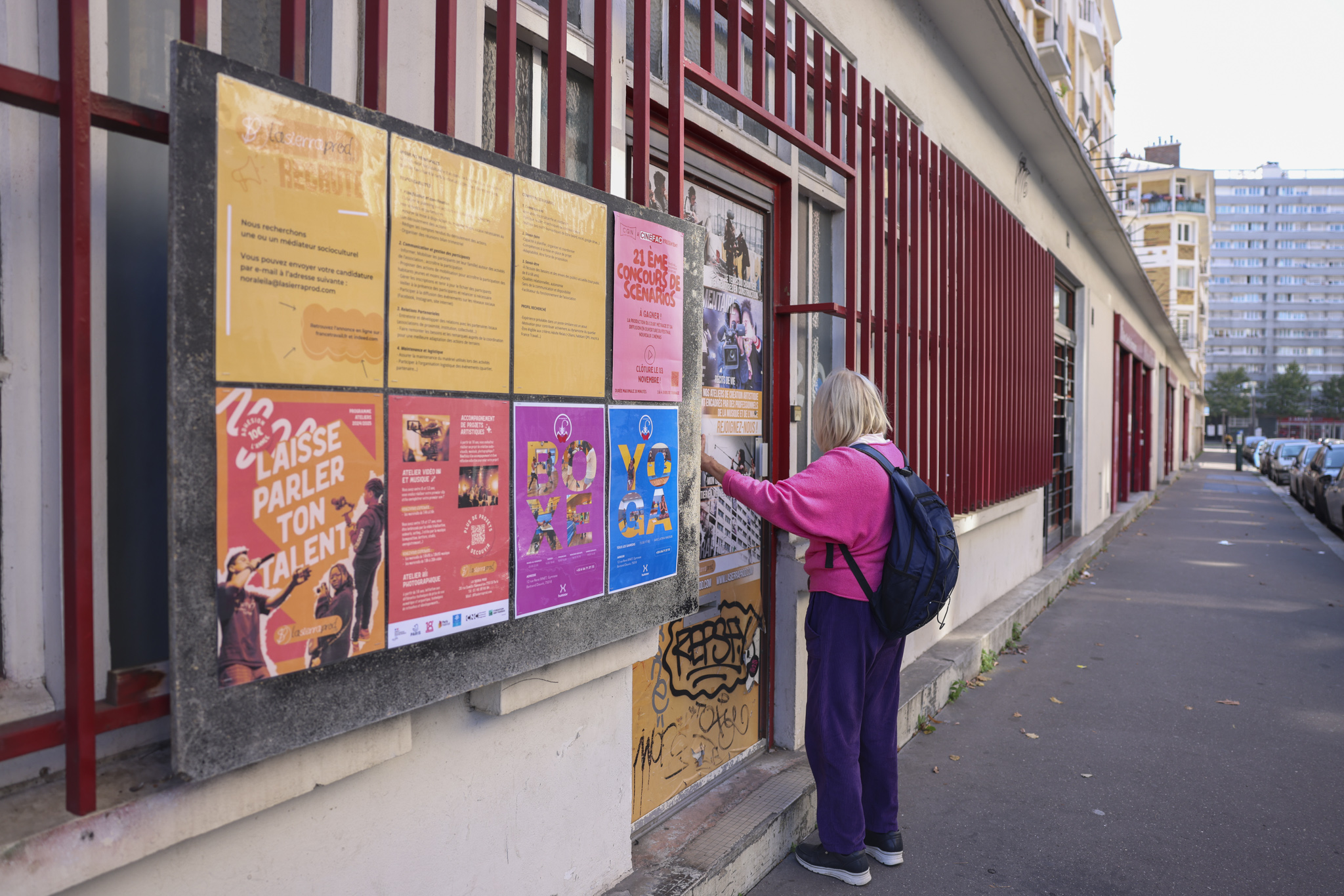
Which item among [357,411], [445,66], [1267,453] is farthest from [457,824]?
[1267,453]

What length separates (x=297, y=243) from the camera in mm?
1703

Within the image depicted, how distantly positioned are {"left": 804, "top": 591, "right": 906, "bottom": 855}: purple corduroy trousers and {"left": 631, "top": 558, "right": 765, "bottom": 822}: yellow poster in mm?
562

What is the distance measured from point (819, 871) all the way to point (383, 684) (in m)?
2.26

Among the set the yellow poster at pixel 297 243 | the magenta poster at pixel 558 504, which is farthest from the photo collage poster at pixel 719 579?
the yellow poster at pixel 297 243

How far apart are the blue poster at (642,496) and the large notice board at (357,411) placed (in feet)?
0.24

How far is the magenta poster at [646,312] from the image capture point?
2.65 m

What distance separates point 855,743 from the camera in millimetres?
3293

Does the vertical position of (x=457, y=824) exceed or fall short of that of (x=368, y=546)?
it falls short

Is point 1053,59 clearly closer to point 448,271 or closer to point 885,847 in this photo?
point 885,847

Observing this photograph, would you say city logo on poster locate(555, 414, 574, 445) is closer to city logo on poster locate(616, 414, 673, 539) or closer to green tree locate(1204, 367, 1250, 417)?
city logo on poster locate(616, 414, 673, 539)

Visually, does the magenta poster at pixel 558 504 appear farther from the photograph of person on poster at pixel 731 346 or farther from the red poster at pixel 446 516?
the photograph of person on poster at pixel 731 346

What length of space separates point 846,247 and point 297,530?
11.6ft

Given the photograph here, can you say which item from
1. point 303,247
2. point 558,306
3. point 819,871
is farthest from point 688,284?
point 819,871

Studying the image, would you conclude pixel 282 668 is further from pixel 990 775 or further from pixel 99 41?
pixel 990 775
